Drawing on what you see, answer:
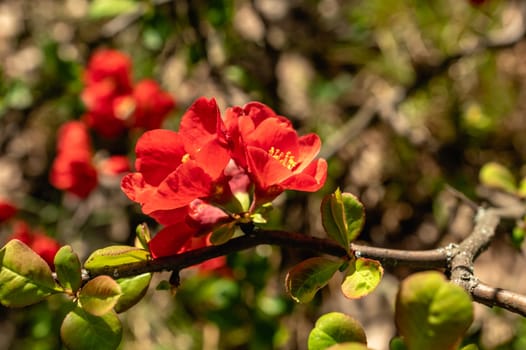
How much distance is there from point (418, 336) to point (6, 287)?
0.40m

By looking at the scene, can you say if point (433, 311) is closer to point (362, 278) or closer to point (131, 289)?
point (362, 278)

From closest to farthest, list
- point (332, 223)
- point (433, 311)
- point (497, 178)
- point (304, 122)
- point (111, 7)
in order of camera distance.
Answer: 1. point (433, 311)
2. point (332, 223)
3. point (497, 178)
4. point (111, 7)
5. point (304, 122)

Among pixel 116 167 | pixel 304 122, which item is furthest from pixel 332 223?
pixel 304 122

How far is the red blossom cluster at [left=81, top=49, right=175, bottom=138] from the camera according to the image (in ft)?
5.28

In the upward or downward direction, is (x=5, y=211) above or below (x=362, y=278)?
below

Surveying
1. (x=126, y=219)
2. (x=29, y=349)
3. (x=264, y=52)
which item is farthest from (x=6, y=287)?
(x=264, y=52)

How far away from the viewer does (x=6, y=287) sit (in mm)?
600

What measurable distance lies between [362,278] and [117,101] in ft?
3.85

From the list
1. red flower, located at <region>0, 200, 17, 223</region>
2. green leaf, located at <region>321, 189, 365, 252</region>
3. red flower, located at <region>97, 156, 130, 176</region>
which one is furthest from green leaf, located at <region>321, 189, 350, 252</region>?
red flower, located at <region>0, 200, 17, 223</region>

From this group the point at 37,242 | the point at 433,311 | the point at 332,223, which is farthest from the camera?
the point at 37,242

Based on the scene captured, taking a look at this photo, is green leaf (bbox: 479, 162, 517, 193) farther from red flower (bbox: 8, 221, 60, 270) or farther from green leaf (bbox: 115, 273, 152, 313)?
red flower (bbox: 8, 221, 60, 270)

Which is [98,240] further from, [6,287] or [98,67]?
[6,287]

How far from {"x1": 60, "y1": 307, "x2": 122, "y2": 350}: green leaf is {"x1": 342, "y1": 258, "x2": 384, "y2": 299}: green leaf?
9.1 inches

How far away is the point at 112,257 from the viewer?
0.63 meters
